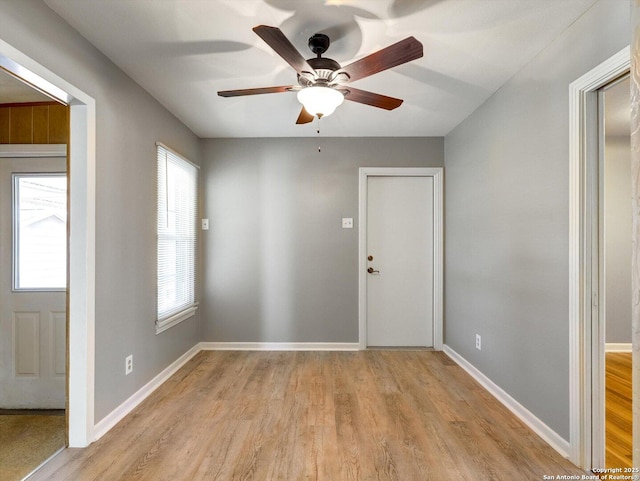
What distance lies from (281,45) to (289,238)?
2510mm

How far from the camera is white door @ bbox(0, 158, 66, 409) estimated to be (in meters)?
2.72

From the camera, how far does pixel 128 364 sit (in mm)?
2514

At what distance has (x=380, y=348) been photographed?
3.95 meters

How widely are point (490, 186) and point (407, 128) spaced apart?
119 cm

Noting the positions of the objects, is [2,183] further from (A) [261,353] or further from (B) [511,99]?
(B) [511,99]

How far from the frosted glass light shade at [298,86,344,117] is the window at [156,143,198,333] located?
167 centimetres

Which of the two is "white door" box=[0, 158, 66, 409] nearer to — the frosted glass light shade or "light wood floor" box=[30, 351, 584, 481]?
"light wood floor" box=[30, 351, 584, 481]

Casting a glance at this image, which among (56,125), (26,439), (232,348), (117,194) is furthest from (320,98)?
(232,348)

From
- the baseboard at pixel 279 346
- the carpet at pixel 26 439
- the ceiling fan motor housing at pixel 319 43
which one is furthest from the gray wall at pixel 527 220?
the carpet at pixel 26 439

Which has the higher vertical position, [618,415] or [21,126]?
[21,126]

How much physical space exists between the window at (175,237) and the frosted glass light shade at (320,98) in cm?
167

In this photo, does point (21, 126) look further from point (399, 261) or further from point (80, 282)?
point (399, 261)

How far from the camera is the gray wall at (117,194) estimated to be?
5.91 feet

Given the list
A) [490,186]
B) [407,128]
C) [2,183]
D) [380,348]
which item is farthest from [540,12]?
[2,183]
